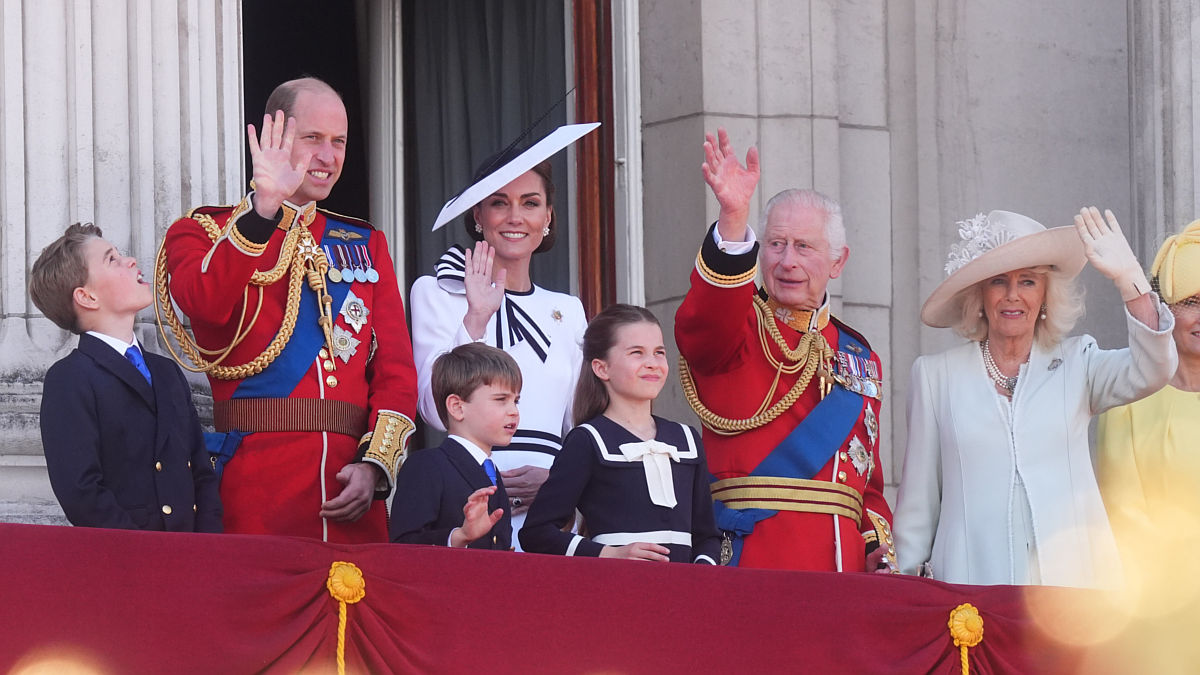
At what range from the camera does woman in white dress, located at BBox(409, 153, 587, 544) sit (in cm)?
532

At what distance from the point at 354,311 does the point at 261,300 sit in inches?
9.6

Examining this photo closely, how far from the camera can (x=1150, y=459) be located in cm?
557

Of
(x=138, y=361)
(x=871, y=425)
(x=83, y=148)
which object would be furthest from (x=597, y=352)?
(x=83, y=148)

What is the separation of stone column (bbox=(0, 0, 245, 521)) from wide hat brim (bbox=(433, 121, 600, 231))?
657 mm

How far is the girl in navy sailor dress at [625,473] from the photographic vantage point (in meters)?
4.83

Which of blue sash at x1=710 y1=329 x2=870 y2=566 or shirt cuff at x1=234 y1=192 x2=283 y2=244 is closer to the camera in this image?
shirt cuff at x1=234 y1=192 x2=283 y2=244

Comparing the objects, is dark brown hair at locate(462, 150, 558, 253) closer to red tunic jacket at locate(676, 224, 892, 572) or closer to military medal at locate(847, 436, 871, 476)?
red tunic jacket at locate(676, 224, 892, 572)

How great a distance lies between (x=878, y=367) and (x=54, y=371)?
2.25 m

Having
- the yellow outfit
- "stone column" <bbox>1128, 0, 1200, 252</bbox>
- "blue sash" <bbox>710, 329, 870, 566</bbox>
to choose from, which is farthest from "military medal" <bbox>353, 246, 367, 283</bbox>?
"stone column" <bbox>1128, 0, 1200, 252</bbox>

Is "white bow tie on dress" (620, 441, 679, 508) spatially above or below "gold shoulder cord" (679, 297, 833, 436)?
below

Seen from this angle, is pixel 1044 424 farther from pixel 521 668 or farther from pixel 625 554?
pixel 521 668

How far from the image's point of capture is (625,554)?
185 inches

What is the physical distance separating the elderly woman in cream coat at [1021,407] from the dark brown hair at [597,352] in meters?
0.83

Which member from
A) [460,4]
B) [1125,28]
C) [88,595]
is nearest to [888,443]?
[1125,28]
